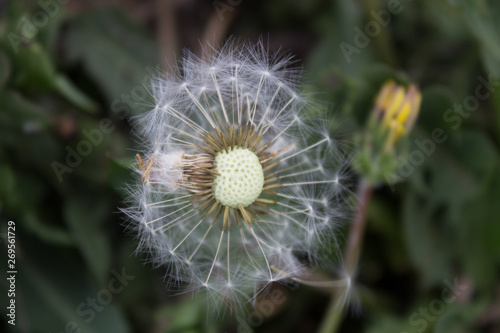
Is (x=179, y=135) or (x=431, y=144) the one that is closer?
(x=179, y=135)

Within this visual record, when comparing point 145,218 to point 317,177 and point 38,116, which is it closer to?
point 317,177

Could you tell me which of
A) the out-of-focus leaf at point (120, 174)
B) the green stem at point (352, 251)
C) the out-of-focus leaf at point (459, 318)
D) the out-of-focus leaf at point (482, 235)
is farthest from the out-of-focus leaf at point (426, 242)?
the out-of-focus leaf at point (120, 174)

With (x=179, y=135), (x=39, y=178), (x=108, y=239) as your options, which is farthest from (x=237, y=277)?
(x=39, y=178)

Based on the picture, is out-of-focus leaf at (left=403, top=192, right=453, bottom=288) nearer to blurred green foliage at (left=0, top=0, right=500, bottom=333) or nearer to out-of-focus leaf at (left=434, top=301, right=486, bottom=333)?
blurred green foliage at (left=0, top=0, right=500, bottom=333)

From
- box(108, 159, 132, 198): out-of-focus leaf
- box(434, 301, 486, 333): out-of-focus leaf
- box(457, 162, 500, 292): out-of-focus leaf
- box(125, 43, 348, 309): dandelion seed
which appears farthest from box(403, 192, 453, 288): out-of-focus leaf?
box(108, 159, 132, 198): out-of-focus leaf

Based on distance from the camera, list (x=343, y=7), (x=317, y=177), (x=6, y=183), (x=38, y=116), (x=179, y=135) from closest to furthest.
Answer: (x=179, y=135), (x=317, y=177), (x=6, y=183), (x=38, y=116), (x=343, y=7)

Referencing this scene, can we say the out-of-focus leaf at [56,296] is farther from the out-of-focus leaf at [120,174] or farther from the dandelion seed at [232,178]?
the out-of-focus leaf at [120,174]

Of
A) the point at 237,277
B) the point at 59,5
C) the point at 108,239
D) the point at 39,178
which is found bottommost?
the point at 237,277
